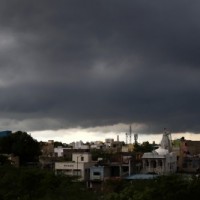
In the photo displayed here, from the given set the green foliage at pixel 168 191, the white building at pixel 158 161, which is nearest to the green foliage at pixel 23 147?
the white building at pixel 158 161

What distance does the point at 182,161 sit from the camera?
366 feet

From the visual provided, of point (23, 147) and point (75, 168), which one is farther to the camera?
point (23, 147)

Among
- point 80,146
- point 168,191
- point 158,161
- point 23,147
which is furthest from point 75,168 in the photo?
point 80,146

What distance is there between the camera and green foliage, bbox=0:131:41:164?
331 ft

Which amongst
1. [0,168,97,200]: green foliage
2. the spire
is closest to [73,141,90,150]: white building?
the spire

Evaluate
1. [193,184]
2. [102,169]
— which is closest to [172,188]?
[193,184]

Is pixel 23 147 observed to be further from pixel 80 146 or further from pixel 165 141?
pixel 80 146

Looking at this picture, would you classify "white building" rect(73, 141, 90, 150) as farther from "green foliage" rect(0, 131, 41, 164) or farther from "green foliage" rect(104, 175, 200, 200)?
"green foliage" rect(104, 175, 200, 200)

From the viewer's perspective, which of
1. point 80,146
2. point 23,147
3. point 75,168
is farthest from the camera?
point 80,146

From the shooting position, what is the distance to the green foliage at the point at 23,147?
100750 millimetres

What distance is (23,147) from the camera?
100500mm

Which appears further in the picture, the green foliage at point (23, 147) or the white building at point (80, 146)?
the white building at point (80, 146)

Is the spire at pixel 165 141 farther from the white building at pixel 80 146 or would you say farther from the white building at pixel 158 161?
the white building at pixel 80 146

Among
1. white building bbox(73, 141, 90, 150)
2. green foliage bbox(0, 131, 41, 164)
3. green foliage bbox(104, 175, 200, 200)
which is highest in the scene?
white building bbox(73, 141, 90, 150)
